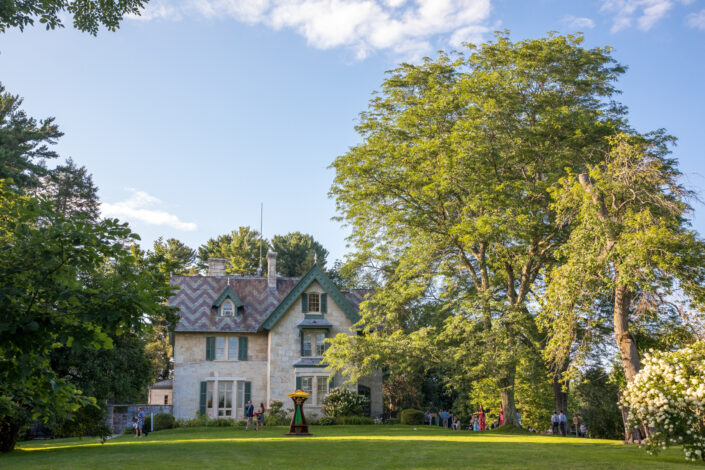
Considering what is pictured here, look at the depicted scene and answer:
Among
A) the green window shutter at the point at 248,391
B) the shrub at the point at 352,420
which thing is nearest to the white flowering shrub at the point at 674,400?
the shrub at the point at 352,420

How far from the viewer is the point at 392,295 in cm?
2855

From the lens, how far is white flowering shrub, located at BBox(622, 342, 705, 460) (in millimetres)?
12531

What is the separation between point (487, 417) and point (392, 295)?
14190 millimetres

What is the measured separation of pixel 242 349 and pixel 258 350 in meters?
0.97

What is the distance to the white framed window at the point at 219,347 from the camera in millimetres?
38000

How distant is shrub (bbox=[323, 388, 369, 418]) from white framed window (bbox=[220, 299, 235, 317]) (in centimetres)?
833

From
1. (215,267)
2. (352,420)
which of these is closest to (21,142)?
(215,267)

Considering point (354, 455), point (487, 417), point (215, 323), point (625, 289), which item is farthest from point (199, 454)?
point (487, 417)

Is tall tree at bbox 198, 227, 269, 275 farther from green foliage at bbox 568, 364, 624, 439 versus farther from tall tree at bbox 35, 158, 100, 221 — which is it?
green foliage at bbox 568, 364, 624, 439

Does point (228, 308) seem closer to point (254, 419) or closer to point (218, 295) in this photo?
point (218, 295)

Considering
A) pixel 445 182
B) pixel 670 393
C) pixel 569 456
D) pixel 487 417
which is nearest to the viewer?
pixel 670 393

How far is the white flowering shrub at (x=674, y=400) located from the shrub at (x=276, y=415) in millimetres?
23709

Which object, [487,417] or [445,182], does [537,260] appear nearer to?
[445,182]

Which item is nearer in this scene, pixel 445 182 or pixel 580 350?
pixel 580 350
